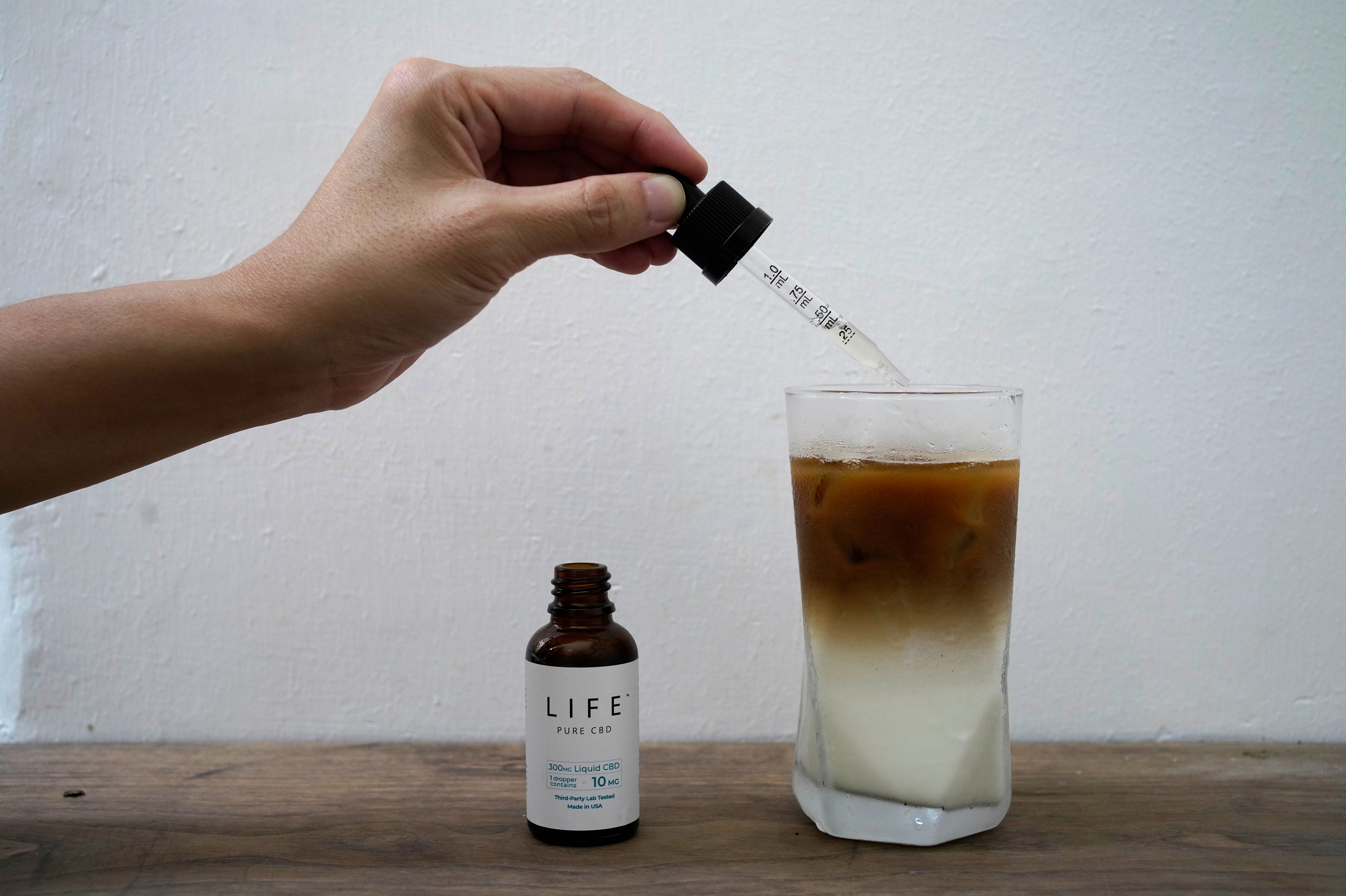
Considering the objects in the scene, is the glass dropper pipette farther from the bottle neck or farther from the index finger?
the bottle neck

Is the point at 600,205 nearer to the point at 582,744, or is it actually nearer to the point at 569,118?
the point at 569,118

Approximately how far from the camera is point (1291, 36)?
0.89 meters

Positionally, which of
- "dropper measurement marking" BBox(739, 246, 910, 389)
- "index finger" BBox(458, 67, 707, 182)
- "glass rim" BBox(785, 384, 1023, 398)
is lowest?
"glass rim" BBox(785, 384, 1023, 398)

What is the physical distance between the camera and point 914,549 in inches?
24.9

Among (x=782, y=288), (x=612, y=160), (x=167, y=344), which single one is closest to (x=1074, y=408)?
(x=782, y=288)

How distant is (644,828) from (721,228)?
404 millimetres

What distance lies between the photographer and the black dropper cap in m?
0.65

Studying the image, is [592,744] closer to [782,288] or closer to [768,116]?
[782,288]

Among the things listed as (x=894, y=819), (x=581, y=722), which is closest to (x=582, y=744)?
(x=581, y=722)

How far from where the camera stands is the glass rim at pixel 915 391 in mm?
638

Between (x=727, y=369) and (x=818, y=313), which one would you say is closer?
(x=818, y=313)

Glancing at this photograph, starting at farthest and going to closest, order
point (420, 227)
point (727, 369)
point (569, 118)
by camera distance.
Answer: point (727, 369) < point (569, 118) < point (420, 227)

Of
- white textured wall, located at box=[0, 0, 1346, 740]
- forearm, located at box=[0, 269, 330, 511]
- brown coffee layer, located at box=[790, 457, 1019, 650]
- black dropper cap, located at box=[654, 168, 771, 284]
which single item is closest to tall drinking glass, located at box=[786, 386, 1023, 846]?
brown coffee layer, located at box=[790, 457, 1019, 650]

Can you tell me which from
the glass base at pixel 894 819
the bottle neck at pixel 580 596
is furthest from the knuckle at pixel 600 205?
the glass base at pixel 894 819
